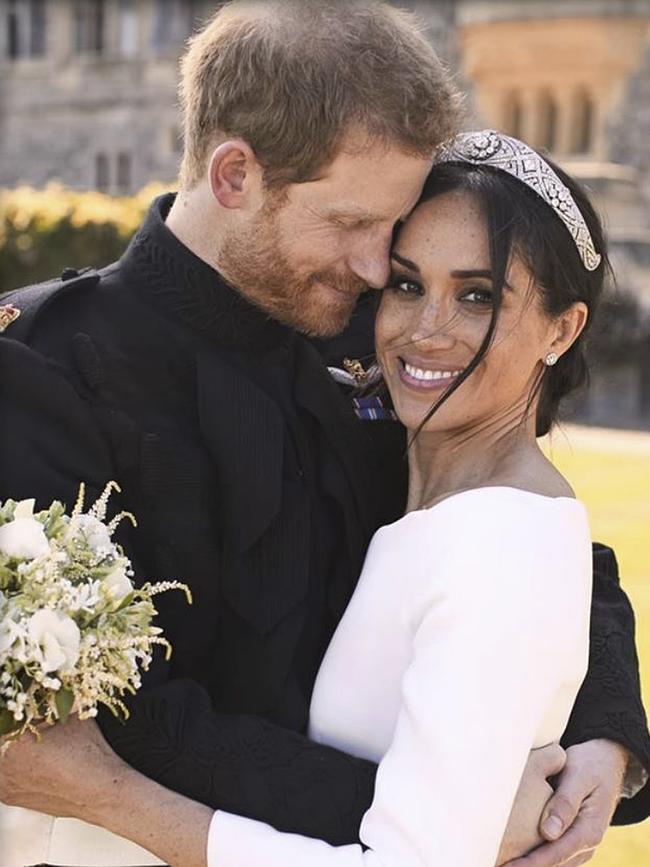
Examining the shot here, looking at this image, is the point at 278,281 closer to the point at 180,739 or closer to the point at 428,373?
the point at 428,373

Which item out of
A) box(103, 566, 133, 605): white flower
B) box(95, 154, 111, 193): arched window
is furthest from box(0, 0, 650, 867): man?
box(95, 154, 111, 193): arched window

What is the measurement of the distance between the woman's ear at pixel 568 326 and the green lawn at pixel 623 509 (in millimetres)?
2048

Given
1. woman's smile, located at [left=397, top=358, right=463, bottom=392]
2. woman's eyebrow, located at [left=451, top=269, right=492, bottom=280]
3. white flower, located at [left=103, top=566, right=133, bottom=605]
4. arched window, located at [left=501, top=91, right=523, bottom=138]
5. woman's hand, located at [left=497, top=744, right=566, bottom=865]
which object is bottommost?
arched window, located at [left=501, top=91, right=523, bottom=138]

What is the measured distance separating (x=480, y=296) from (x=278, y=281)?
372mm

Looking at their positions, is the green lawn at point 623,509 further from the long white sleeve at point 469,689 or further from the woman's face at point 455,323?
the long white sleeve at point 469,689

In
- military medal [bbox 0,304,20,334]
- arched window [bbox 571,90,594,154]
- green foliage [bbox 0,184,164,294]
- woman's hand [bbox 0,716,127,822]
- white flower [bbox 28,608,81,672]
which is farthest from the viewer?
arched window [bbox 571,90,594,154]

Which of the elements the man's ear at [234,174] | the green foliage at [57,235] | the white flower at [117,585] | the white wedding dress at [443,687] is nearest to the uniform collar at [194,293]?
the man's ear at [234,174]

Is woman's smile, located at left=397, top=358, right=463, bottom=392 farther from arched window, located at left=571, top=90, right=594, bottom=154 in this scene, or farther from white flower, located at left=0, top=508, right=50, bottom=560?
arched window, located at left=571, top=90, right=594, bottom=154

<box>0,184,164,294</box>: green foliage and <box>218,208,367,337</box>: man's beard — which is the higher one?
<box>218,208,367,337</box>: man's beard

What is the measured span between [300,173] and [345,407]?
50 cm

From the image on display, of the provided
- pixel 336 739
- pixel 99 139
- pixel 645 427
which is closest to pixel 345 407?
pixel 336 739

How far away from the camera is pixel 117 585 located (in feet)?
7.36

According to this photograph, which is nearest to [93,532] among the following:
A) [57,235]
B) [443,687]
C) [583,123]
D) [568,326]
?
[443,687]

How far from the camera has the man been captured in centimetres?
244
